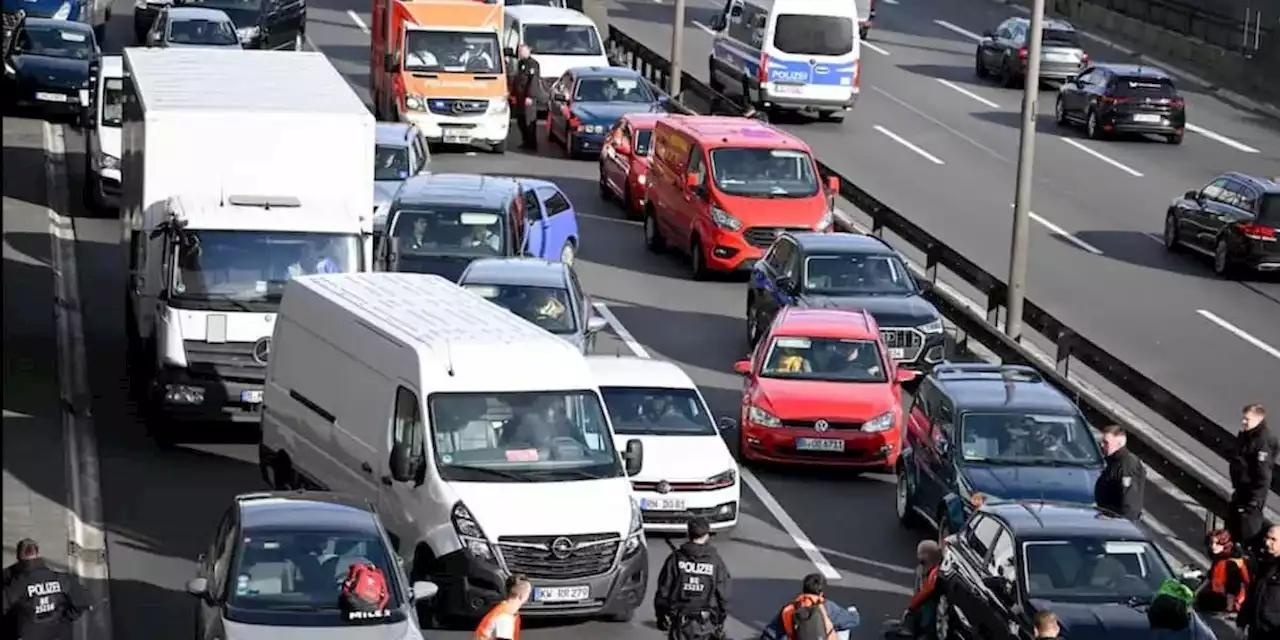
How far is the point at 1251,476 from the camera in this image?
2170cm

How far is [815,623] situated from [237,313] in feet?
33.0

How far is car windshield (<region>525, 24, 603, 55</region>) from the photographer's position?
162ft

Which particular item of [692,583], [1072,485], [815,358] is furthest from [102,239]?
[692,583]

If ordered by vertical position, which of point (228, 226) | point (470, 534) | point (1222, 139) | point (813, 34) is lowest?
point (1222, 139)

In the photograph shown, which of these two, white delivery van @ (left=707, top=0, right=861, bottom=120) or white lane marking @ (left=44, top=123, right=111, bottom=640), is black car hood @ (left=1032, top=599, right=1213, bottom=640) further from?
white delivery van @ (left=707, top=0, right=861, bottom=120)

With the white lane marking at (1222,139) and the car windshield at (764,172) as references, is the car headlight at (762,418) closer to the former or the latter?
the car windshield at (764,172)

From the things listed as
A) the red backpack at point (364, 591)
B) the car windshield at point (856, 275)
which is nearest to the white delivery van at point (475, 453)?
the red backpack at point (364, 591)

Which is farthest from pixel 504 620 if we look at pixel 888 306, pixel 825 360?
pixel 888 306

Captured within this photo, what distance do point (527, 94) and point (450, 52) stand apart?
3.02m

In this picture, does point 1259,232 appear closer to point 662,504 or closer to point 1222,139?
point 1222,139

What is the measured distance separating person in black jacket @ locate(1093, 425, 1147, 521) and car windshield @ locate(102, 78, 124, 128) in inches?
751

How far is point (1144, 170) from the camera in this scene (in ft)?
148

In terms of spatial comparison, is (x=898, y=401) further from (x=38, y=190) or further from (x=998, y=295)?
(x=38, y=190)

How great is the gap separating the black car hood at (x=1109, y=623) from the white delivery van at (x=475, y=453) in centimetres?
324
